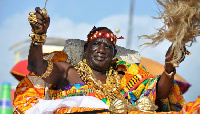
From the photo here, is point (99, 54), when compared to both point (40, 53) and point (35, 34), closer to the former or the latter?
point (40, 53)

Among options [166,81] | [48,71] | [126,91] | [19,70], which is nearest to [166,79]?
[166,81]

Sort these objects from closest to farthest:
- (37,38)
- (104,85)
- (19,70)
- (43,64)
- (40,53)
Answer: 1. (37,38)
2. (40,53)
3. (43,64)
4. (104,85)
5. (19,70)

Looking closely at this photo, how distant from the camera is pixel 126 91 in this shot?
159 inches

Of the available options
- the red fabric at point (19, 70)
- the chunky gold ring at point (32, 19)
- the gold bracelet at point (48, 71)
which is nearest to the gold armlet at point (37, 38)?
the chunky gold ring at point (32, 19)

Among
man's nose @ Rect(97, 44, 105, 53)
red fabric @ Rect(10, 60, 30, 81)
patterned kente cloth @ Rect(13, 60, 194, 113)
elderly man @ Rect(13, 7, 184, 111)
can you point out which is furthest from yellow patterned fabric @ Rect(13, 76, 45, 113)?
red fabric @ Rect(10, 60, 30, 81)

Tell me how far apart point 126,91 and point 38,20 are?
4.50 feet

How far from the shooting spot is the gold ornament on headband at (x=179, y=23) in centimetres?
278

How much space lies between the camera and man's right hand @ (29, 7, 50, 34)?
3.12 m

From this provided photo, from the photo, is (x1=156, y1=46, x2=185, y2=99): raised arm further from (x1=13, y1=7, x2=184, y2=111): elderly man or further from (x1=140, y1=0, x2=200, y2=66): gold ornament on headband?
(x1=140, y1=0, x2=200, y2=66): gold ornament on headband

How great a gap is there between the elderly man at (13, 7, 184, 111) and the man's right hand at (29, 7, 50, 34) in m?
0.20

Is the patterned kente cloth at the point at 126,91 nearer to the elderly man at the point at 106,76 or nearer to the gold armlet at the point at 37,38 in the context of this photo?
the elderly man at the point at 106,76

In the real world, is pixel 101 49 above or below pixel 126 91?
above

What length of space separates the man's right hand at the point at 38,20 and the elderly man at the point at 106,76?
0.20 m

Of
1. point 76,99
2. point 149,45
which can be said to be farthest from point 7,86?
point 149,45
